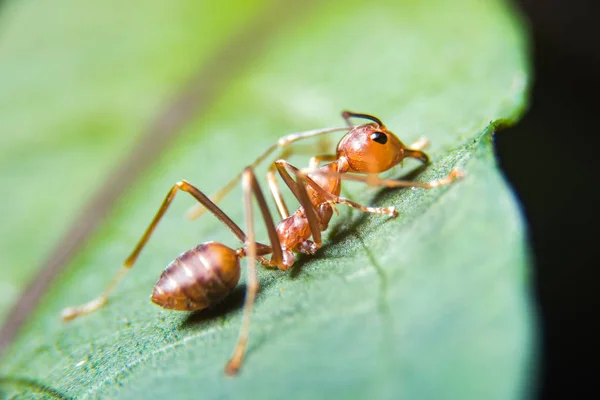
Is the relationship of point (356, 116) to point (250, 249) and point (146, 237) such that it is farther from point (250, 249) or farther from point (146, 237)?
point (146, 237)

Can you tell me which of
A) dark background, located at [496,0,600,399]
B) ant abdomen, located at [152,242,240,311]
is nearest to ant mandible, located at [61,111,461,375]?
ant abdomen, located at [152,242,240,311]

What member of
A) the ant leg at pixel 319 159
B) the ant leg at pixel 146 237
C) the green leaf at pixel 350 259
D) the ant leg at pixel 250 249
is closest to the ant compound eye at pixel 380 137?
the green leaf at pixel 350 259

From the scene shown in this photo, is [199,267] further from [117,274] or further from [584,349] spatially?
[584,349]

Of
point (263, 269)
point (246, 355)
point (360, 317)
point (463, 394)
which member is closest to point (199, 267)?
point (263, 269)

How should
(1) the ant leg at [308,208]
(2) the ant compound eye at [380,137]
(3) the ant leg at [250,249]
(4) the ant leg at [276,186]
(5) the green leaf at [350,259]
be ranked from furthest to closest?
(4) the ant leg at [276,186]
(2) the ant compound eye at [380,137]
(1) the ant leg at [308,208]
(3) the ant leg at [250,249]
(5) the green leaf at [350,259]

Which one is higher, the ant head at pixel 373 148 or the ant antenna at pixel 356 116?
the ant antenna at pixel 356 116

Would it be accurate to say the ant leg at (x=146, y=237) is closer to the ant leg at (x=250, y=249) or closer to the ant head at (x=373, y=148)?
the ant leg at (x=250, y=249)

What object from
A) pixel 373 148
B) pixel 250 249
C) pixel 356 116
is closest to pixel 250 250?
pixel 250 249

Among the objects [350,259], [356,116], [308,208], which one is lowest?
[350,259]
